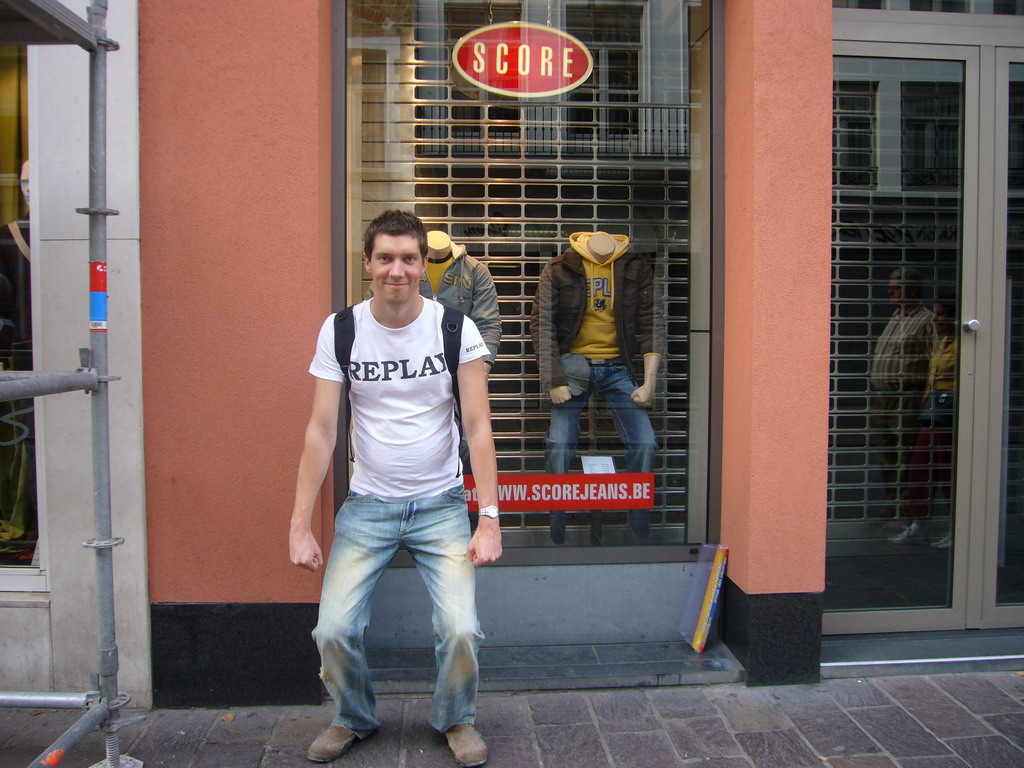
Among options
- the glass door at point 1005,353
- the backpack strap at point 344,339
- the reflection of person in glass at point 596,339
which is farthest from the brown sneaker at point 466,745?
the glass door at point 1005,353

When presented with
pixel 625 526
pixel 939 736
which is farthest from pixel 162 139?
pixel 939 736

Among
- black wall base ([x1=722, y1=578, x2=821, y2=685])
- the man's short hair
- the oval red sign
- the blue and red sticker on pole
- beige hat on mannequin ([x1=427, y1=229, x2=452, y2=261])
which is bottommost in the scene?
black wall base ([x1=722, y1=578, x2=821, y2=685])

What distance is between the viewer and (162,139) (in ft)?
10.7

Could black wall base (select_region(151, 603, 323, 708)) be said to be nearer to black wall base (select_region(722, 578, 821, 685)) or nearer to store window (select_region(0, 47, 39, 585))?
store window (select_region(0, 47, 39, 585))

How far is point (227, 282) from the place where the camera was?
331 cm

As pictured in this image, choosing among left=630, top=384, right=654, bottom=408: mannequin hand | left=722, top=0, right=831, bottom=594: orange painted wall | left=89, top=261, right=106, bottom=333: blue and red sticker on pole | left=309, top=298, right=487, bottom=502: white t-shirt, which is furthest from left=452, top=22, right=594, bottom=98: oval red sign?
left=89, top=261, right=106, bottom=333: blue and red sticker on pole

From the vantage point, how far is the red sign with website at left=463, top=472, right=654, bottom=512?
4117 millimetres

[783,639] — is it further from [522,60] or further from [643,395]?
[522,60]

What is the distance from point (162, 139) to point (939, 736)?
13.4 feet

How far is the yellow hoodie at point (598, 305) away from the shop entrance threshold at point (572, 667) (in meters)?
1.57

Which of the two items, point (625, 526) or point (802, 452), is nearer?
point (802, 452)

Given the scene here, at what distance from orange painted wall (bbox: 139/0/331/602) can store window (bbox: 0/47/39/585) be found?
637 millimetres

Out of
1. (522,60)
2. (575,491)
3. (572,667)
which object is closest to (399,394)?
(575,491)

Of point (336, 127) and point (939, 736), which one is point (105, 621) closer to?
point (336, 127)
